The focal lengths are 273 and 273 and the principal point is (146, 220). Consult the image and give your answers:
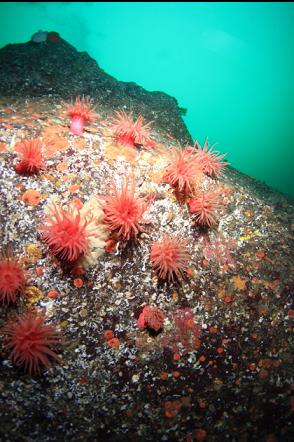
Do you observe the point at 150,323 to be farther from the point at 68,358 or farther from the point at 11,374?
the point at 11,374

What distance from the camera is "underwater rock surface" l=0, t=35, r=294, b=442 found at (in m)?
3.32

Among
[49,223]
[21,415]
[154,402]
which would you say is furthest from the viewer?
[49,223]

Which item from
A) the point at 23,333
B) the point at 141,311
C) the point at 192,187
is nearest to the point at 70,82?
the point at 192,187

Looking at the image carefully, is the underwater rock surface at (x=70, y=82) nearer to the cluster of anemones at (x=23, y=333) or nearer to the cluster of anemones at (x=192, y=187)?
the cluster of anemones at (x=192, y=187)

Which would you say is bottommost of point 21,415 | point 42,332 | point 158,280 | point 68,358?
point 21,415

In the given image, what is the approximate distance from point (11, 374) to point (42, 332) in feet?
1.95

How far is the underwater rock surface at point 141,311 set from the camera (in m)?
3.32

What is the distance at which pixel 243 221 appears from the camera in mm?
4715

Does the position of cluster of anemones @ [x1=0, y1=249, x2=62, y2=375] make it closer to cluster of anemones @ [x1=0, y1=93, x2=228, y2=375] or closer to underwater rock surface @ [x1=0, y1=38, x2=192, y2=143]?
cluster of anemones @ [x1=0, y1=93, x2=228, y2=375]

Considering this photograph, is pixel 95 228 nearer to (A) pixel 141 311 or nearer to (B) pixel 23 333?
(A) pixel 141 311

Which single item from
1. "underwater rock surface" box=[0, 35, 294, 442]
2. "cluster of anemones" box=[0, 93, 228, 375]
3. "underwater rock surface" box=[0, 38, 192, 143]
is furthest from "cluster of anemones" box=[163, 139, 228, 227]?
"underwater rock surface" box=[0, 38, 192, 143]

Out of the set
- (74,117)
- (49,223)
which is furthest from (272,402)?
(74,117)

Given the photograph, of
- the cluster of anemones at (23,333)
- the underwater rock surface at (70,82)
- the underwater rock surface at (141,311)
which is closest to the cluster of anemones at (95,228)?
the cluster of anemones at (23,333)

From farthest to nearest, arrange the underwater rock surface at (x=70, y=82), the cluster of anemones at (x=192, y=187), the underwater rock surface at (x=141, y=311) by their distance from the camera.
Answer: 1. the underwater rock surface at (x=70, y=82)
2. the cluster of anemones at (x=192, y=187)
3. the underwater rock surface at (x=141, y=311)
